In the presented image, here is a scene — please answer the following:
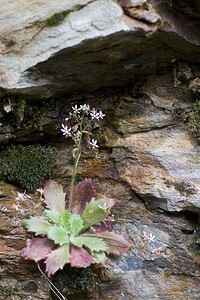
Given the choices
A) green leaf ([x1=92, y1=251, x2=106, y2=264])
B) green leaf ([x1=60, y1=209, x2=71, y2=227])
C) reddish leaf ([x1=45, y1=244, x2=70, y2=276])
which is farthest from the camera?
green leaf ([x1=60, y1=209, x2=71, y2=227])

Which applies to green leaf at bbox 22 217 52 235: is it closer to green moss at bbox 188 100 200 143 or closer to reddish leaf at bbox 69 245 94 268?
reddish leaf at bbox 69 245 94 268

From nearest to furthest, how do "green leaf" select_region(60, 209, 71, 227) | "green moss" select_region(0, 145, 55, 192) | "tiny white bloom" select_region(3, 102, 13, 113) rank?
"green leaf" select_region(60, 209, 71, 227) → "tiny white bloom" select_region(3, 102, 13, 113) → "green moss" select_region(0, 145, 55, 192)

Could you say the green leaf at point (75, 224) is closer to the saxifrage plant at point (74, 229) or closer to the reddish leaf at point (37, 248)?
the saxifrage plant at point (74, 229)

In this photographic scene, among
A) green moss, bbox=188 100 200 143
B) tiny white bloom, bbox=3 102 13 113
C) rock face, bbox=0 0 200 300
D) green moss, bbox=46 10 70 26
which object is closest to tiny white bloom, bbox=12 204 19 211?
rock face, bbox=0 0 200 300

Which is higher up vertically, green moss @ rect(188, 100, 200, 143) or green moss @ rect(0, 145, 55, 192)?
green moss @ rect(188, 100, 200, 143)

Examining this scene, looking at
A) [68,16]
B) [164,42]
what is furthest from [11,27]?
[164,42]

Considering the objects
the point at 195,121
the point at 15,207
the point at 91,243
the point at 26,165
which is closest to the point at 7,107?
the point at 26,165

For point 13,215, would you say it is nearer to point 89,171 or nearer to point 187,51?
point 89,171
